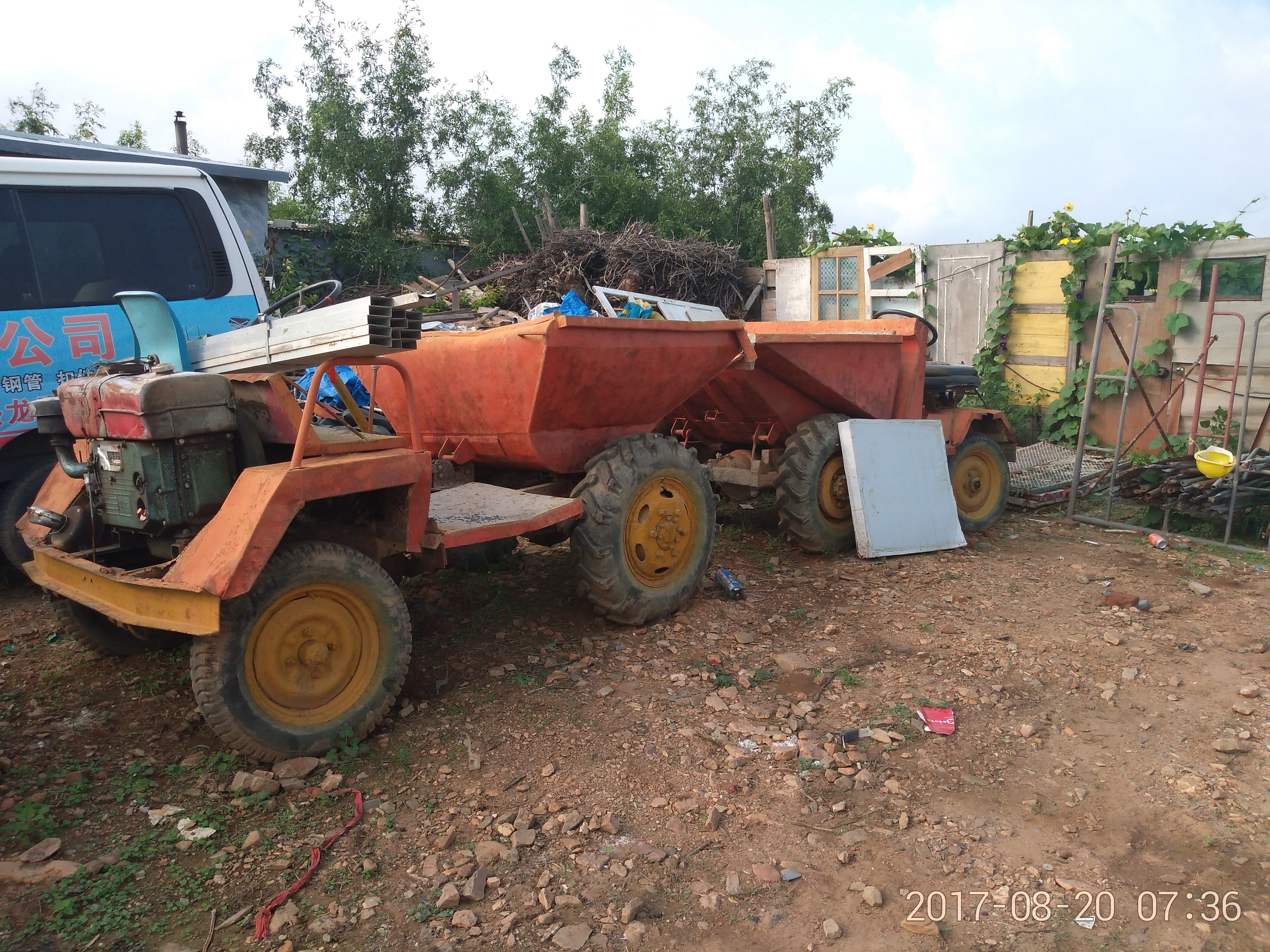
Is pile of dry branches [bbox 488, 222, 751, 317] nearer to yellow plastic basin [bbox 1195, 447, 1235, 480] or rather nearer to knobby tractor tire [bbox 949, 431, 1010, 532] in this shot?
knobby tractor tire [bbox 949, 431, 1010, 532]

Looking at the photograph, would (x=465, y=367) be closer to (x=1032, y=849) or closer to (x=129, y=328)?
(x=129, y=328)

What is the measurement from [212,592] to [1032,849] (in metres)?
2.74

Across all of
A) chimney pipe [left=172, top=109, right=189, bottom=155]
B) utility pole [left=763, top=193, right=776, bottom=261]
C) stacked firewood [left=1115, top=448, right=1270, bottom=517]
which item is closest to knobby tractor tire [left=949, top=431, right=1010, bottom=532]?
stacked firewood [left=1115, top=448, right=1270, bottom=517]

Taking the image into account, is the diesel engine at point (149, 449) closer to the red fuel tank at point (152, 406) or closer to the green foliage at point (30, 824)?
the red fuel tank at point (152, 406)

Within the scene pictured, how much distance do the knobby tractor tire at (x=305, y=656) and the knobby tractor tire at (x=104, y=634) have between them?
39.4 inches

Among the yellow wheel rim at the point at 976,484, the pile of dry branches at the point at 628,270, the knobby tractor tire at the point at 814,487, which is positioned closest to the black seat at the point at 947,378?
the yellow wheel rim at the point at 976,484

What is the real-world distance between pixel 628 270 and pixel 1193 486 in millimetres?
8233

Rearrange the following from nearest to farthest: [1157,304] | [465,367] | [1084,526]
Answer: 1. [465,367]
2. [1084,526]
3. [1157,304]

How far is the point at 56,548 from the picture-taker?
339 cm

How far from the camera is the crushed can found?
4.95 m

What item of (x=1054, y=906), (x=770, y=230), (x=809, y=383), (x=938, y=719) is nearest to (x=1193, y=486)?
→ (x=809, y=383)

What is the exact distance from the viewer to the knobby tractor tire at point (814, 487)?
18.7 ft

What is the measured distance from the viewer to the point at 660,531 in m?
4.45

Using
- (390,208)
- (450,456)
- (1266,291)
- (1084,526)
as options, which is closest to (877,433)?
(1084,526)
